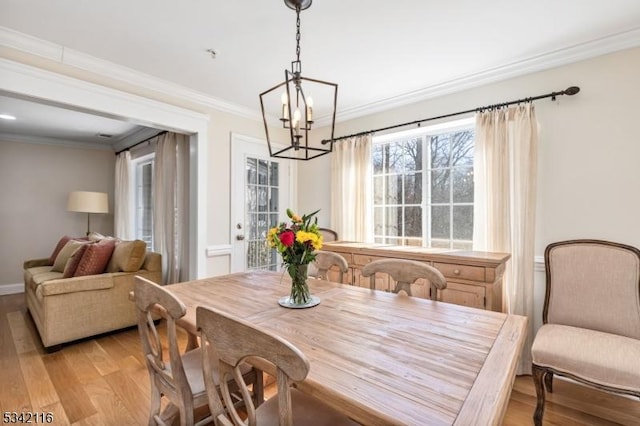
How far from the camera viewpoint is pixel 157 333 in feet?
4.39

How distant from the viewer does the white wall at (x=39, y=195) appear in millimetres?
4672

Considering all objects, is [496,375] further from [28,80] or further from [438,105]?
[28,80]

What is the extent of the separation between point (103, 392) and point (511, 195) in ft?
11.4

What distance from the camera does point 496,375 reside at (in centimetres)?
89

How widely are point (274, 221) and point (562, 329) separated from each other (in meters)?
3.13

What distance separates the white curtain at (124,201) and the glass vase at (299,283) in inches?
175

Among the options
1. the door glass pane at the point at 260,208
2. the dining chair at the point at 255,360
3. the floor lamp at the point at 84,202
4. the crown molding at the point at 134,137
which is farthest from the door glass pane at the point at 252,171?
the floor lamp at the point at 84,202

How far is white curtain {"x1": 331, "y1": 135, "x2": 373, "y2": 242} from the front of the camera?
3.44 m

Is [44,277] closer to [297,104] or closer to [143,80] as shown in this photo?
[143,80]

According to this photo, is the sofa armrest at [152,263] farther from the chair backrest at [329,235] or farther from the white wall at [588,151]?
the white wall at [588,151]

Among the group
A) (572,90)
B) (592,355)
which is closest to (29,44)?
(572,90)

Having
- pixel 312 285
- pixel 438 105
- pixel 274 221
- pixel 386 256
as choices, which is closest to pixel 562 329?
pixel 386 256

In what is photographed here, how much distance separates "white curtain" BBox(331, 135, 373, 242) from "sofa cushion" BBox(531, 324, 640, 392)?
6.23ft

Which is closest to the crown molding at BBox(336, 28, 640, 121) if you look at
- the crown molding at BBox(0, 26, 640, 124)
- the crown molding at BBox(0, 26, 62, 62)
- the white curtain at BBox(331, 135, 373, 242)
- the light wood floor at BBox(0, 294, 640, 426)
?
the crown molding at BBox(0, 26, 640, 124)
